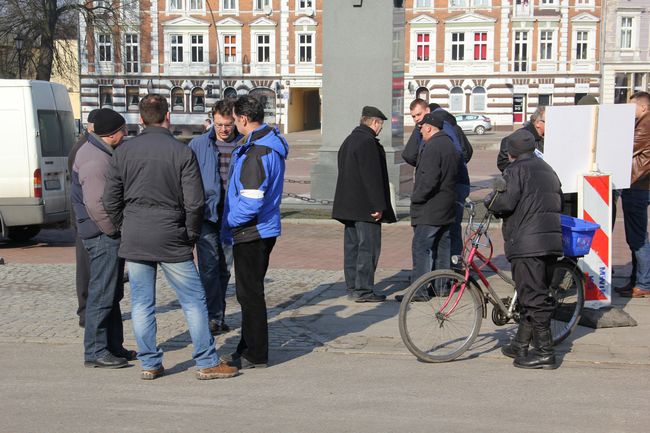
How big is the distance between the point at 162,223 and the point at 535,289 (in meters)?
2.73

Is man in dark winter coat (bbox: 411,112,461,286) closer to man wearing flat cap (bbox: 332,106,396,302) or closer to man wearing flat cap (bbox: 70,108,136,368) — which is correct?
man wearing flat cap (bbox: 332,106,396,302)

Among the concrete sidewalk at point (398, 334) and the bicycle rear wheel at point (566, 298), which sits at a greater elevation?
the bicycle rear wheel at point (566, 298)

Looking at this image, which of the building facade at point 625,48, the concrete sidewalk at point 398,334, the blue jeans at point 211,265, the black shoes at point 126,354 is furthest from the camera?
the building facade at point 625,48

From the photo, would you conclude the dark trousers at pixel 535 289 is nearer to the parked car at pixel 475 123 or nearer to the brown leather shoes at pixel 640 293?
the brown leather shoes at pixel 640 293

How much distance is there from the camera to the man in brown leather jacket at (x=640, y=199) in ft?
28.6

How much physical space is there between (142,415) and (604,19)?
61.5 m

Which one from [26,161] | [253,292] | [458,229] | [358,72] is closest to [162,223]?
[253,292]

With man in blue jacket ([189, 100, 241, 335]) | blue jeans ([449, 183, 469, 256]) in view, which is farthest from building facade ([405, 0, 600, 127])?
man in blue jacket ([189, 100, 241, 335])

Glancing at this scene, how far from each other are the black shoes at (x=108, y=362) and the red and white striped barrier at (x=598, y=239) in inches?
161

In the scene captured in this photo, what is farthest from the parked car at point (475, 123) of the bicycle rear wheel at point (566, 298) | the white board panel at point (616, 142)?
the bicycle rear wheel at point (566, 298)

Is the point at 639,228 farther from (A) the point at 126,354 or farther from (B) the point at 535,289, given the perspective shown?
(A) the point at 126,354

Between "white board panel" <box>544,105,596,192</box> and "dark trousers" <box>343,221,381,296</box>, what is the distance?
76.0 inches

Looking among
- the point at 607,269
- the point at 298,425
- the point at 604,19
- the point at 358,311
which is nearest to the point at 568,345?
the point at 607,269

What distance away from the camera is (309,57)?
63.2 meters
